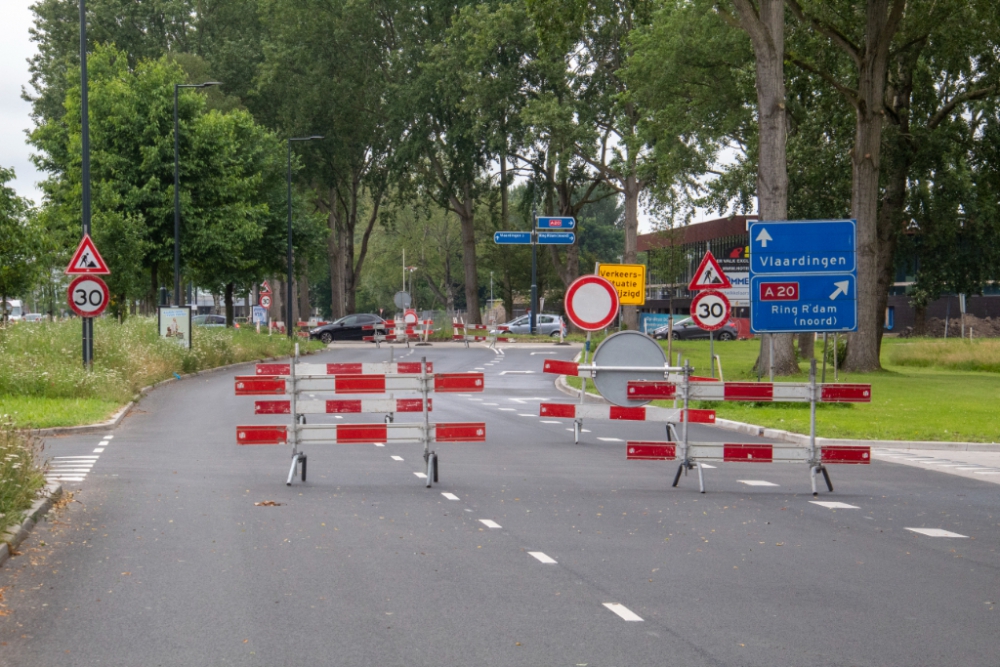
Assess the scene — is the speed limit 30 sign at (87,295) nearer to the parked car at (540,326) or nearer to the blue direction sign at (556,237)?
the blue direction sign at (556,237)

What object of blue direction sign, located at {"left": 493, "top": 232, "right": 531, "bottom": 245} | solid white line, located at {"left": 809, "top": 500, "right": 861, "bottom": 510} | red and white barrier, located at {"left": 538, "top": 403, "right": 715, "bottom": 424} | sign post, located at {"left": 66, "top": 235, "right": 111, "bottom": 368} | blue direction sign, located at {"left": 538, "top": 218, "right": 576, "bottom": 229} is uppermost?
blue direction sign, located at {"left": 538, "top": 218, "right": 576, "bottom": 229}

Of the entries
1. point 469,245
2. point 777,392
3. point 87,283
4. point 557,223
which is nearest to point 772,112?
point 557,223

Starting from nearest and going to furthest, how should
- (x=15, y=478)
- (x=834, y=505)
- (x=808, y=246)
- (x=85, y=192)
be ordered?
(x=15, y=478) < (x=834, y=505) < (x=808, y=246) < (x=85, y=192)


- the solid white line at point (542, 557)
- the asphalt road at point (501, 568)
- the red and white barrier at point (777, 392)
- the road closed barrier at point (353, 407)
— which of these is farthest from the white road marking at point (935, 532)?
the road closed barrier at point (353, 407)

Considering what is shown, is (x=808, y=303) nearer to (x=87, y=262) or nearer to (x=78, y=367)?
(x=87, y=262)

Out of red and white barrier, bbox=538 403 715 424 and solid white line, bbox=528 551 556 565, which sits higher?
red and white barrier, bbox=538 403 715 424

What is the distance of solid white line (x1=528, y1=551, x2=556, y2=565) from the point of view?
8.74m

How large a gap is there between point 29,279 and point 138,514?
2624 cm

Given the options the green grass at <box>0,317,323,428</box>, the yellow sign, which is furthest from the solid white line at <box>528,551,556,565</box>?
the yellow sign

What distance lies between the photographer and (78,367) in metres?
25.3

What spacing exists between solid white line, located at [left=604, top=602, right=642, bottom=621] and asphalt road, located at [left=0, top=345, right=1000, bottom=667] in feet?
0.08

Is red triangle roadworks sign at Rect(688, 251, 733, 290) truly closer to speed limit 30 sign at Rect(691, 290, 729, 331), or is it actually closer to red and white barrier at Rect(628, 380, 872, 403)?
speed limit 30 sign at Rect(691, 290, 729, 331)

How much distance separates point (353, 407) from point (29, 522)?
3870 mm

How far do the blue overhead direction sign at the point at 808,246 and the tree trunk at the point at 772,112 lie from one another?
12.6 metres
